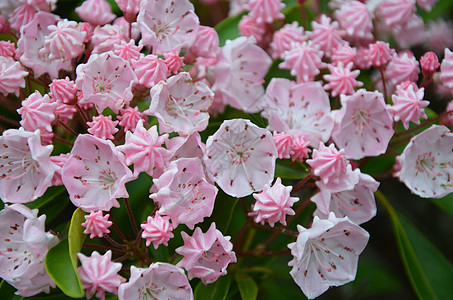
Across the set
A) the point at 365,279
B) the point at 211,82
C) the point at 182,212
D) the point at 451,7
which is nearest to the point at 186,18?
the point at 211,82

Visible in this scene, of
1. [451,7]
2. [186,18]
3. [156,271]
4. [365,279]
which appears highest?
[186,18]


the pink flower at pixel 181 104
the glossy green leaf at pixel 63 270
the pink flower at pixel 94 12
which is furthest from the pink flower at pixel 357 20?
the glossy green leaf at pixel 63 270

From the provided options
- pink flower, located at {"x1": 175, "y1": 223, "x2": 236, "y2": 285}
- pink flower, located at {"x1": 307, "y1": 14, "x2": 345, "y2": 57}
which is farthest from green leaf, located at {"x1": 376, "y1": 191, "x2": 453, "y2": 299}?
pink flower, located at {"x1": 175, "y1": 223, "x2": 236, "y2": 285}

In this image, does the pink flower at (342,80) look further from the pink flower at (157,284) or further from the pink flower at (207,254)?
the pink flower at (157,284)

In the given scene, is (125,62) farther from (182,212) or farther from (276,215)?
(276,215)

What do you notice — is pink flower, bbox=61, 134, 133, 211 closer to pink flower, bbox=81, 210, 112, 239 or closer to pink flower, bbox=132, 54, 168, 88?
pink flower, bbox=81, 210, 112, 239

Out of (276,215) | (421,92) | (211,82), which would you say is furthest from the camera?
(211,82)
